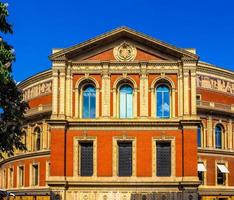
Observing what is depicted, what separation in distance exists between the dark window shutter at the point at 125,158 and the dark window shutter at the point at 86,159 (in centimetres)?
248

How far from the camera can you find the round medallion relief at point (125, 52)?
5322 centimetres

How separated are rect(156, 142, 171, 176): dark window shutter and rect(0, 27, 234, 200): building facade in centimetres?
8

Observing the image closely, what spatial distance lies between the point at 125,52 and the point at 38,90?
A: 25.3 metres

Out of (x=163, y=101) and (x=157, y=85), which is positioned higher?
(x=157, y=85)

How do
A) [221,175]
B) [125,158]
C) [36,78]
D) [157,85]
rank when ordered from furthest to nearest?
[36,78], [221,175], [157,85], [125,158]

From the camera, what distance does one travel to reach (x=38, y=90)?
7631 cm

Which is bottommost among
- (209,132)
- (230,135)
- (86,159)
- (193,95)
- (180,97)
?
(86,159)

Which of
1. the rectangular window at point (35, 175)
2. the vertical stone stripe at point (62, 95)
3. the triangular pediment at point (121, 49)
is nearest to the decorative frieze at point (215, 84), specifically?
the triangular pediment at point (121, 49)

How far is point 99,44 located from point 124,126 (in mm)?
7597

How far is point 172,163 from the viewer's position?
51.1 m

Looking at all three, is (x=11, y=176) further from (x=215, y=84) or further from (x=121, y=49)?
(x=121, y=49)

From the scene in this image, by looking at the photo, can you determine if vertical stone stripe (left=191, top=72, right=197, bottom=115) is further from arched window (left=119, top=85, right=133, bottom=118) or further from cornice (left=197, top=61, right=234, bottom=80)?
cornice (left=197, top=61, right=234, bottom=80)

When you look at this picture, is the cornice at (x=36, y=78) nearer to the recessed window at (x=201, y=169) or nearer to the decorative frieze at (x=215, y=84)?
→ the decorative frieze at (x=215, y=84)

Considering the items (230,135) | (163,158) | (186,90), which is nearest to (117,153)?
(163,158)
